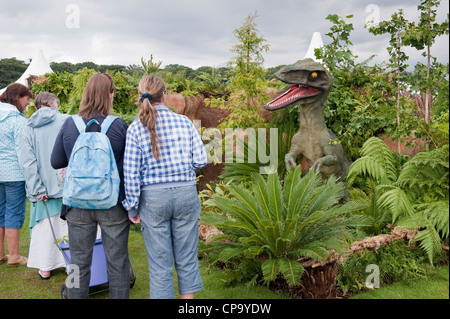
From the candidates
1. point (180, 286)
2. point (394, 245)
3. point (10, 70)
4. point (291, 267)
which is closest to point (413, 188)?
point (394, 245)

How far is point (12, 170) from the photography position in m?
4.75

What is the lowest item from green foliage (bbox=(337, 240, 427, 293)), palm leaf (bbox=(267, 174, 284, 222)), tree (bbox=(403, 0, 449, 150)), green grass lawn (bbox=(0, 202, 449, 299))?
green grass lawn (bbox=(0, 202, 449, 299))

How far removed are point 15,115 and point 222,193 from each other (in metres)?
2.73

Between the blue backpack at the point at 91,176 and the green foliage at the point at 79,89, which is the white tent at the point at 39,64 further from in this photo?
the blue backpack at the point at 91,176

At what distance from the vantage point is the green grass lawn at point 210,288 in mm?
3932

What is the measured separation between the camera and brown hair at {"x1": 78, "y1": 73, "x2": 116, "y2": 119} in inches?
124

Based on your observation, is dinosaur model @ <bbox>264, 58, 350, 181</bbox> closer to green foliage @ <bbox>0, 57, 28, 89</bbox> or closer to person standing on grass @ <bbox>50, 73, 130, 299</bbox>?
person standing on grass @ <bbox>50, 73, 130, 299</bbox>

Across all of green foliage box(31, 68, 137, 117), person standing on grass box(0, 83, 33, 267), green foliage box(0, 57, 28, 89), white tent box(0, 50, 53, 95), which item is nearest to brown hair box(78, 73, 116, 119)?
person standing on grass box(0, 83, 33, 267)

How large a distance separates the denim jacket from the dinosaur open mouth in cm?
307

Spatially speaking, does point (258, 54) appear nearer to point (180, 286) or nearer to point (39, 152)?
point (39, 152)

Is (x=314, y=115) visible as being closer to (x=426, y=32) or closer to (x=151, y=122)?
(x=426, y=32)

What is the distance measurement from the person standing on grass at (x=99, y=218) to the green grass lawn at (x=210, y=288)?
964 millimetres

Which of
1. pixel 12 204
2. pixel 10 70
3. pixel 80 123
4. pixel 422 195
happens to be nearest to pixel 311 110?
pixel 422 195

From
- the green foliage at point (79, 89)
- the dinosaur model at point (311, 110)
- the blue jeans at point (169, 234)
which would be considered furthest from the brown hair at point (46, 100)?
the green foliage at point (79, 89)
